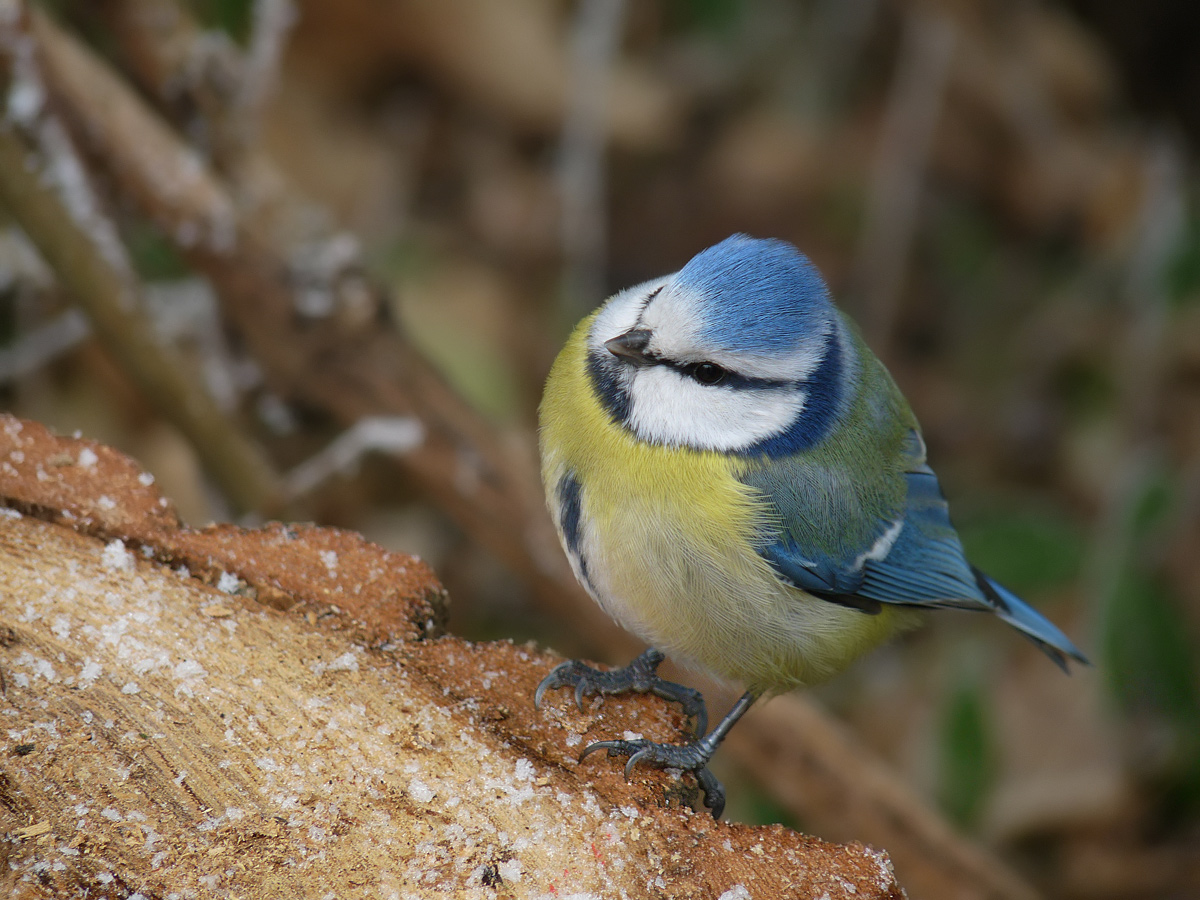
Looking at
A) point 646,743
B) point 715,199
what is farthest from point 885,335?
point 646,743

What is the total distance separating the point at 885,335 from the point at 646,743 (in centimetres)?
228

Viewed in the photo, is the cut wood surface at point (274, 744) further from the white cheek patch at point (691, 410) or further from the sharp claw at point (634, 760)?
the white cheek patch at point (691, 410)

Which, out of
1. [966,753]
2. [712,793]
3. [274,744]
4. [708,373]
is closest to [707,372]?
[708,373]

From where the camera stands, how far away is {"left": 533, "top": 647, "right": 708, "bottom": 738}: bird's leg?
1.26 metres

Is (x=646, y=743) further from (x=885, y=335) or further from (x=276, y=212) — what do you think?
(x=885, y=335)

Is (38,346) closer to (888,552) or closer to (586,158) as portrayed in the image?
(586,158)

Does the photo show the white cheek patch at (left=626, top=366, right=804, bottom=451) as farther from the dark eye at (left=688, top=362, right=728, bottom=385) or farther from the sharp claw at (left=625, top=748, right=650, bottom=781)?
the sharp claw at (left=625, top=748, right=650, bottom=781)

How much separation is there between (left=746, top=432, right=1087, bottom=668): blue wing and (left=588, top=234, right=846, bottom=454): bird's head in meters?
0.09

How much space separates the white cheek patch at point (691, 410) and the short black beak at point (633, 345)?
0.02 m

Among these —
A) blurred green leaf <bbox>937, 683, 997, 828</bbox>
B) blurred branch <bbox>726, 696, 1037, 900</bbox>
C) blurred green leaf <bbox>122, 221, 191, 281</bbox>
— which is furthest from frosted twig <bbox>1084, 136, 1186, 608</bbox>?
blurred green leaf <bbox>122, 221, 191, 281</bbox>

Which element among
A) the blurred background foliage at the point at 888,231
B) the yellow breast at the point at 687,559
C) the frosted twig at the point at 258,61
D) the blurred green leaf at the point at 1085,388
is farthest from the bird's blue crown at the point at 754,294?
the blurred green leaf at the point at 1085,388

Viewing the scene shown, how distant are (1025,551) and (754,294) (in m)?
1.10

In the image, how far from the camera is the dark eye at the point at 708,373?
4.52ft

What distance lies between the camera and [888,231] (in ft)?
10.6
